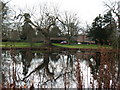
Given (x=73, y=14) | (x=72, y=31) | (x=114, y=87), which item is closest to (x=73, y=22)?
Result: (x=73, y=14)

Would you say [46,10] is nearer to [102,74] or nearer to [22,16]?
[22,16]

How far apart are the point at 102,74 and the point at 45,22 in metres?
8.01

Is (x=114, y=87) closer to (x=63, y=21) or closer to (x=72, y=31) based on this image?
(x=72, y=31)

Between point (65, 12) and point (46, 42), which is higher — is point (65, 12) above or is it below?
above

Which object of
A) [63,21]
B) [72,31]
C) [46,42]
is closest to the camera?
[46,42]

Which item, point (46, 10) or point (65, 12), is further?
point (65, 12)

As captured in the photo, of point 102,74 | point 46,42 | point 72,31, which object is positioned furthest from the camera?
point 72,31

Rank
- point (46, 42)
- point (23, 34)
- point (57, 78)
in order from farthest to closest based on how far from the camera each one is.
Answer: point (46, 42) → point (23, 34) → point (57, 78)

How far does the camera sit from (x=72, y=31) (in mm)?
8766

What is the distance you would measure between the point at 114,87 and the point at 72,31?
7.39 meters

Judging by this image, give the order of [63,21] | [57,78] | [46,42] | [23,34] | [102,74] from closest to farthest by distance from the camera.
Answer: [102,74] < [57,78] < [23,34] < [46,42] < [63,21]

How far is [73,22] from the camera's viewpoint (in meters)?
9.75

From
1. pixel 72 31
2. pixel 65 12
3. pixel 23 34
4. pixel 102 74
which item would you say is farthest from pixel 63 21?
pixel 102 74

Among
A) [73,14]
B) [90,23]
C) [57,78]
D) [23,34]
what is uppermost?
[73,14]
